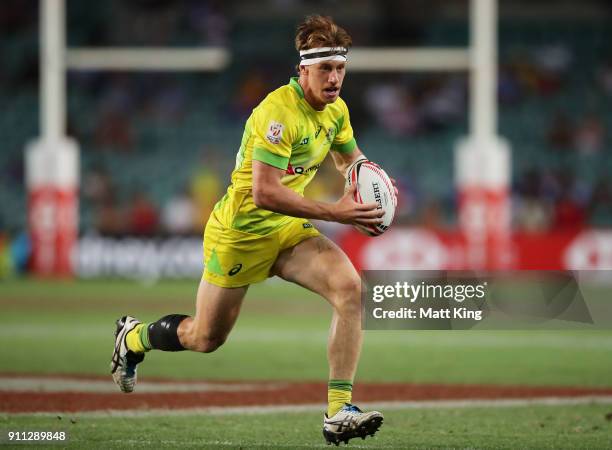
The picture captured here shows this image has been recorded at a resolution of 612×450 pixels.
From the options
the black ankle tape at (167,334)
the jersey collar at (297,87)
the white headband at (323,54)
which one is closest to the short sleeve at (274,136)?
the jersey collar at (297,87)

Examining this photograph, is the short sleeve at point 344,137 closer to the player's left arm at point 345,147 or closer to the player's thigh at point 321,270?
the player's left arm at point 345,147

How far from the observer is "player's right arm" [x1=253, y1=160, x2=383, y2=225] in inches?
268

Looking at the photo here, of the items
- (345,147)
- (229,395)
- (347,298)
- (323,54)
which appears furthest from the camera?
(229,395)

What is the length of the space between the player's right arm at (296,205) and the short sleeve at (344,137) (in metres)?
0.75

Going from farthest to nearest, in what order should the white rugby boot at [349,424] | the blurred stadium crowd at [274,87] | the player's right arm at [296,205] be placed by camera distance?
the blurred stadium crowd at [274,87], the player's right arm at [296,205], the white rugby boot at [349,424]

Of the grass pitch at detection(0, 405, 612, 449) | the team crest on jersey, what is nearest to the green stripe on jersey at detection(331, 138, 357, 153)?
the team crest on jersey

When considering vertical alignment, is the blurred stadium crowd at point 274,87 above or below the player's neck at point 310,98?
above

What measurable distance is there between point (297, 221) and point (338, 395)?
1.16m

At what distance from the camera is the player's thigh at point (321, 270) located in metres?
7.02

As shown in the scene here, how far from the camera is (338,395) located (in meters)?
6.92

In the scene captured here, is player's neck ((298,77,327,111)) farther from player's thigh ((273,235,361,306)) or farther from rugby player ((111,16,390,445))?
player's thigh ((273,235,361,306))

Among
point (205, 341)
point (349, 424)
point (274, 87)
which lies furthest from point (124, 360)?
point (274, 87)

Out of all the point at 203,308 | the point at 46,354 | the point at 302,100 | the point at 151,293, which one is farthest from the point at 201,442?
the point at 151,293

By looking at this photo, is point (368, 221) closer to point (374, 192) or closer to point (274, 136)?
point (374, 192)
